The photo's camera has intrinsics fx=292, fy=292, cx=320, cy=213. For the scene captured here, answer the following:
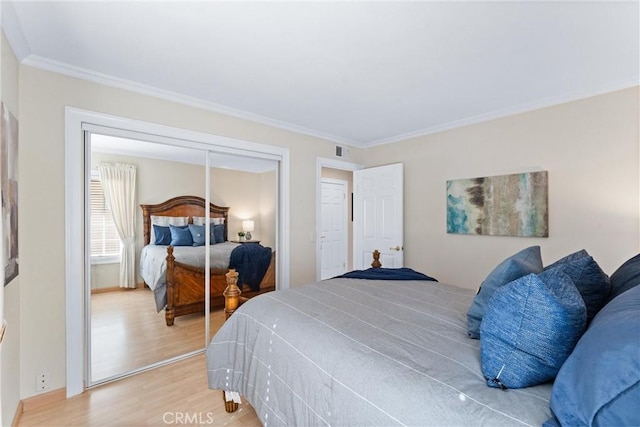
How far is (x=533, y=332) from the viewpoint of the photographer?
967mm

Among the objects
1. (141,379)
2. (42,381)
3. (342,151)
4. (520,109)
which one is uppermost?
(520,109)

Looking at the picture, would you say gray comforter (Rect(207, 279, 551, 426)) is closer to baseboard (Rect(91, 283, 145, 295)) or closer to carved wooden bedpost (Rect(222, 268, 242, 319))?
carved wooden bedpost (Rect(222, 268, 242, 319))

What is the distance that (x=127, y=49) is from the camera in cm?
196

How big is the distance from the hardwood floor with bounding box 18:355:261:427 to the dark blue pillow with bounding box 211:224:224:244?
1.26m

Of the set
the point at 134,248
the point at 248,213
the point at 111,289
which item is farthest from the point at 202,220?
the point at 111,289

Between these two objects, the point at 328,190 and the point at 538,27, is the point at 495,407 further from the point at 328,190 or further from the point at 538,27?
the point at 328,190

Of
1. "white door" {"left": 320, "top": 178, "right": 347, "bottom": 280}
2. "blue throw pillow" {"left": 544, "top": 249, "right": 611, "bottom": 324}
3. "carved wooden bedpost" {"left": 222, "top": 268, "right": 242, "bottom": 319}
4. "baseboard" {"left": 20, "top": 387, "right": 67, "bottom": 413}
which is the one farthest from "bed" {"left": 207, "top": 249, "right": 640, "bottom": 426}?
"white door" {"left": 320, "top": 178, "right": 347, "bottom": 280}

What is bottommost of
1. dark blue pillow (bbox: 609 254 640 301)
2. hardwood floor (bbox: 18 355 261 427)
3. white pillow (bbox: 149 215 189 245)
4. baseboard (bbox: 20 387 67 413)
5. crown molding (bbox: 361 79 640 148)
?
hardwood floor (bbox: 18 355 261 427)

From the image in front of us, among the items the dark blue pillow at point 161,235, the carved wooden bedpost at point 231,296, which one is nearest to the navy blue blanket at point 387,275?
the carved wooden bedpost at point 231,296

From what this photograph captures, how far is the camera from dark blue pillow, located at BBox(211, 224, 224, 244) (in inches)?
120

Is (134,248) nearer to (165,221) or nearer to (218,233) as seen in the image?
(165,221)

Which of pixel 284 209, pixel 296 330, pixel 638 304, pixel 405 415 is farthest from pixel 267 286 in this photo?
pixel 638 304

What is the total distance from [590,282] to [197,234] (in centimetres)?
295

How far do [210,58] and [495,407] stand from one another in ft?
8.06
